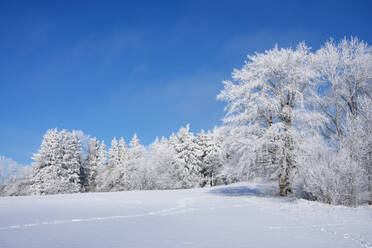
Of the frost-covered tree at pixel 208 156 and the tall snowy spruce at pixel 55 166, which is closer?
the tall snowy spruce at pixel 55 166

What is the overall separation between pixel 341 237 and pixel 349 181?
7483 millimetres

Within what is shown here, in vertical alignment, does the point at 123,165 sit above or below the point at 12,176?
above

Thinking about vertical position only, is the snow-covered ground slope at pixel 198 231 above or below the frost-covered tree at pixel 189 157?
below

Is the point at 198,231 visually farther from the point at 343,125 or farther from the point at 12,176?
the point at 12,176

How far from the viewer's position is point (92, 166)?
178 feet

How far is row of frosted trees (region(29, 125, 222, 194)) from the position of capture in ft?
139

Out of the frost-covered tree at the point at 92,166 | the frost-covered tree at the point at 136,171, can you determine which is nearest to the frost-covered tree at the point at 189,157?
the frost-covered tree at the point at 136,171

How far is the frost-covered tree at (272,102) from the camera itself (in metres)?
17.7

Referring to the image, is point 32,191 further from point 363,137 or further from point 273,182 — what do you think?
point 363,137

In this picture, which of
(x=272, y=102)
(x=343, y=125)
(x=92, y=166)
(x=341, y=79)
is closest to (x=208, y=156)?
(x=92, y=166)

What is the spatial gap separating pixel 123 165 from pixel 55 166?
42.5 feet

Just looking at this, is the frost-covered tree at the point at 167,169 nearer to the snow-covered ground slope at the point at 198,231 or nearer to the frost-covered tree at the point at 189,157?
the frost-covered tree at the point at 189,157

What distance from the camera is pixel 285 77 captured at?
19469mm

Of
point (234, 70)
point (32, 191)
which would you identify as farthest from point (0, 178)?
point (234, 70)
